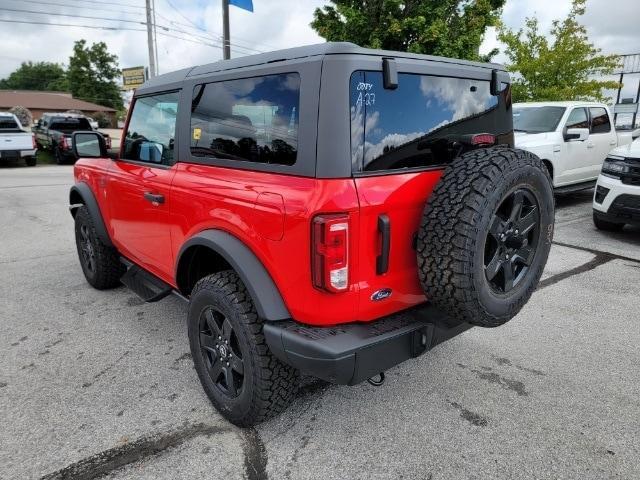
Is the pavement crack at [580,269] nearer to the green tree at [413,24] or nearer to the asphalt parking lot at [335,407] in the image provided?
the asphalt parking lot at [335,407]

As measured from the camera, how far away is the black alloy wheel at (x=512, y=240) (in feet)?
7.48

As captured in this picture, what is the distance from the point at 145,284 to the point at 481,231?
2.55 meters

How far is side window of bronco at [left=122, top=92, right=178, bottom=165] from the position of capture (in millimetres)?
2988

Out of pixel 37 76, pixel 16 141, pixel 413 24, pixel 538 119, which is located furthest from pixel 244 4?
pixel 37 76

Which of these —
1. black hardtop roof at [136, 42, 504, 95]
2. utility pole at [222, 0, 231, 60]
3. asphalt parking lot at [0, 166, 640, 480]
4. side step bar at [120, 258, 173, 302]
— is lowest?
asphalt parking lot at [0, 166, 640, 480]

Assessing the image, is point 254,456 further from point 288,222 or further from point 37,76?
point 37,76

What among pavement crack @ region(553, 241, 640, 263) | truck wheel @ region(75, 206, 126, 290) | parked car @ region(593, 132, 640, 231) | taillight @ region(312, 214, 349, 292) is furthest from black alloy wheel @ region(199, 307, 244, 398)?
parked car @ region(593, 132, 640, 231)

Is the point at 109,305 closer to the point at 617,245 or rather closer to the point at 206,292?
Answer: the point at 206,292

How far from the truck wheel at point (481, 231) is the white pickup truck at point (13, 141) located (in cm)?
1760

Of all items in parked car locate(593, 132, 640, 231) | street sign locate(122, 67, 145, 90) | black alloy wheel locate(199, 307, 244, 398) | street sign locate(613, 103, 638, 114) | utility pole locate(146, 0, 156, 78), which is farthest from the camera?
street sign locate(122, 67, 145, 90)

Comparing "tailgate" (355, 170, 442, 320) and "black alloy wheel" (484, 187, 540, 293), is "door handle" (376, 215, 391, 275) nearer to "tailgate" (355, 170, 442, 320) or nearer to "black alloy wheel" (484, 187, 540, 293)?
"tailgate" (355, 170, 442, 320)

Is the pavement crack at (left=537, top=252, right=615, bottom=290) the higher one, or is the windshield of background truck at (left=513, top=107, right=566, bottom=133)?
the windshield of background truck at (left=513, top=107, right=566, bottom=133)

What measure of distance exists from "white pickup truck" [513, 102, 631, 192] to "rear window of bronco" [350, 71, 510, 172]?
5.15 metres

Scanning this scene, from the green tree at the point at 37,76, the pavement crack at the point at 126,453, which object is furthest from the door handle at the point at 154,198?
→ the green tree at the point at 37,76
